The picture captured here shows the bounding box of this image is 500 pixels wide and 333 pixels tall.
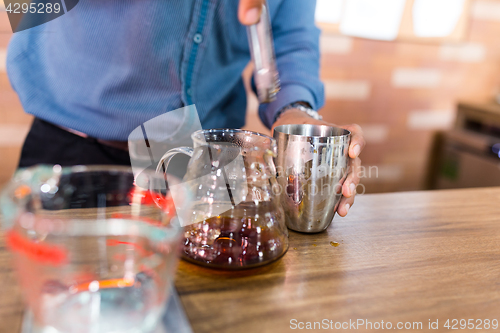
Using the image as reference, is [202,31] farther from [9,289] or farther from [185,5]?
[9,289]

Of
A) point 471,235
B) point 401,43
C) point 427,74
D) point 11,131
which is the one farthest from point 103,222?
point 427,74

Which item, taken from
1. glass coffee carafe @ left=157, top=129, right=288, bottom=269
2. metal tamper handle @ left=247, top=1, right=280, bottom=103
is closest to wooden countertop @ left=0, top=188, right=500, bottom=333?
glass coffee carafe @ left=157, top=129, right=288, bottom=269

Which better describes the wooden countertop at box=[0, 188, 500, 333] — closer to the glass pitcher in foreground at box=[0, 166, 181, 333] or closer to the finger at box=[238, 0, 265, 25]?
the glass pitcher in foreground at box=[0, 166, 181, 333]

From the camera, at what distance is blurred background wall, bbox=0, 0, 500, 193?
186cm

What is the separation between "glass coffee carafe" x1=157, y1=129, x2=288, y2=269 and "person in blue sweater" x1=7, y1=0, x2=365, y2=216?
0.92ft

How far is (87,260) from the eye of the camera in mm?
274

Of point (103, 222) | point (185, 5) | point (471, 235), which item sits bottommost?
point (471, 235)

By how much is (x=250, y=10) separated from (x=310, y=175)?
7.3 inches

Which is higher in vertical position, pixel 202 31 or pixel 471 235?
pixel 202 31

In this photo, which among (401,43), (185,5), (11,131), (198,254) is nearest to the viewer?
(198,254)

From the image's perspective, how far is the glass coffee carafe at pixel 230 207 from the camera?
38 centimetres

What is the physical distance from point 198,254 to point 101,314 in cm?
12

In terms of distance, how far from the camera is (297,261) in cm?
42

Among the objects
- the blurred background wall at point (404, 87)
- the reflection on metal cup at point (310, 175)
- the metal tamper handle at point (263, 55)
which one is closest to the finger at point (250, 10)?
the metal tamper handle at point (263, 55)
